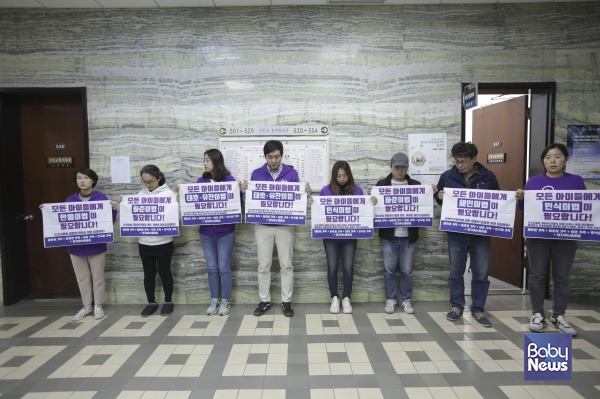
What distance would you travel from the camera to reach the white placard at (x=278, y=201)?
12.4ft

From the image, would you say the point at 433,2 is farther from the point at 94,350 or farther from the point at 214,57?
the point at 94,350

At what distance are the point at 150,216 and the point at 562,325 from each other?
14.1ft

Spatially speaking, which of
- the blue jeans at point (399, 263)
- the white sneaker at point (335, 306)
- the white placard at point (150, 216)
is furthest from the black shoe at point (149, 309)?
the blue jeans at point (399, 263)

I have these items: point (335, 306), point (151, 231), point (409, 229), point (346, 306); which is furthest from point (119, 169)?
point (409, 229)

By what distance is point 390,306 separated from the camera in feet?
12.7

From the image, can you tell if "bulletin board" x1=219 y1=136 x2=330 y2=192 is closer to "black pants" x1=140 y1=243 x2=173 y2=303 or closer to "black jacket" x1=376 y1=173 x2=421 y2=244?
"black jacket" x1=376 y1=173 x2=421 y2=244

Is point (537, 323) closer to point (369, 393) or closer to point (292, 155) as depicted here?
point (369, 393)

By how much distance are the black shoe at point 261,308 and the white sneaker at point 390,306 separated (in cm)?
133

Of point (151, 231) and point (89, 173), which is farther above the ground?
point (89, 173)

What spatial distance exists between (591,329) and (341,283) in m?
2.49

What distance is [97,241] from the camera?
380 centimetres

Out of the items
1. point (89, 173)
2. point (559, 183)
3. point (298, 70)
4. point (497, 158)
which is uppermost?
point (298, 70)

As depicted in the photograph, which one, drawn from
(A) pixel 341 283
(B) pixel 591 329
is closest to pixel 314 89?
(A) pixel 341 283

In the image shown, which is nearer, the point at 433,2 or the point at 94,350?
the point at 94,350
